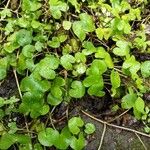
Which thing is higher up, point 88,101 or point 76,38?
point 76,38

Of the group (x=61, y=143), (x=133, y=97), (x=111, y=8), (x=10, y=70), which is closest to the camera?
(x=61, y=143)

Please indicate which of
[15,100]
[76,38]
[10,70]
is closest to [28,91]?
[15,100]

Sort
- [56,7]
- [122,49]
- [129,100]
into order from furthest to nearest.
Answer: [56,7] → [122,49] → [129,100]

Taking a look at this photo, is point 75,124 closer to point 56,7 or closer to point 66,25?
point 66,25

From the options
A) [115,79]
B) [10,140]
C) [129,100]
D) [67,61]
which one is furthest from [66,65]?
[10,140]

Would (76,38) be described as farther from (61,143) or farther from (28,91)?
(61,143)

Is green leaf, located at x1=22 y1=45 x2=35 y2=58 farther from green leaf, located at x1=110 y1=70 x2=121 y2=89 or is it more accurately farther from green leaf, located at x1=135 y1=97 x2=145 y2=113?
green leaf, located at x1=135 y1=97 x2=145 y2=113

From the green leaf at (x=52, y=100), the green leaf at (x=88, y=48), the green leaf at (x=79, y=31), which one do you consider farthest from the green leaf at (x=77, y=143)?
the green leaf at (x=79, y=31)
